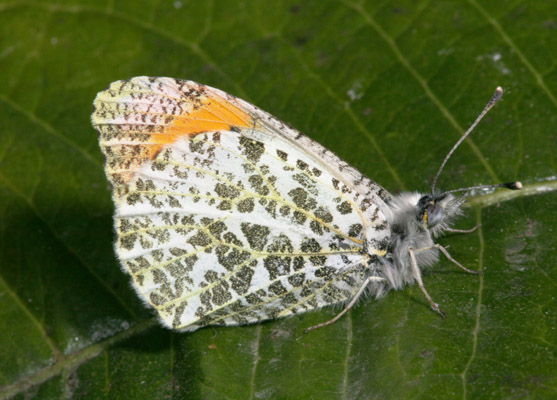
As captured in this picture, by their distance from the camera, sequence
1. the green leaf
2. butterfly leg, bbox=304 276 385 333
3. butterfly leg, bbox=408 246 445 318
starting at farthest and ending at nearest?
butterfly leg, bbox=304 276 385 333 → butterfly leg, bbox=408 246 445 318 → the green leaf

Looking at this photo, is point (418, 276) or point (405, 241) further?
point (405, 241)

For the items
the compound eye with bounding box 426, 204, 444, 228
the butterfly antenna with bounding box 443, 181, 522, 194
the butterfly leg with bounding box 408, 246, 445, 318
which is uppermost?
the butterfly antenna with bounding box 443, 181, 522, 194

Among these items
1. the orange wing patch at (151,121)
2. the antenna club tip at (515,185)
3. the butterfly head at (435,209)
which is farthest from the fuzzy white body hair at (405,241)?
the orange wing patch at (151,121)

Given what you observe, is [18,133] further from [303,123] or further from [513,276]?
[513,276]

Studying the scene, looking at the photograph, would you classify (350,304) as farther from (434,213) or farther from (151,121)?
(151,121)

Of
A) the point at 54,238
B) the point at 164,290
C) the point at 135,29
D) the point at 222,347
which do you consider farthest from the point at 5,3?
the point at 222,347

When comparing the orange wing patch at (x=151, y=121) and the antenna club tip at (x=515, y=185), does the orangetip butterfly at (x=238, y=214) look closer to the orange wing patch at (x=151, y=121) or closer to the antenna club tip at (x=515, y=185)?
the orange wing patch at (x=151, y=121)

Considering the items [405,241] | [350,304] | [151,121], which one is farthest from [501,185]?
[151,121]

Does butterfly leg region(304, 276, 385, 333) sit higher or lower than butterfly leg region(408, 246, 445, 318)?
lower

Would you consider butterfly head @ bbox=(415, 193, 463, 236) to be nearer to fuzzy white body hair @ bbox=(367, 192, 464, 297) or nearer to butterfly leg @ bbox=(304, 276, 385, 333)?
fuzzy white body hair @ bbox=(367, 192, 464, 297)

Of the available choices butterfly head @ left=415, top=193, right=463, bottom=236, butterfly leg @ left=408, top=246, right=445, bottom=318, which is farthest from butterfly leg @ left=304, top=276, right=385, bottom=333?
butterfly head @ left=415, top=193, right=463, bottom=236
